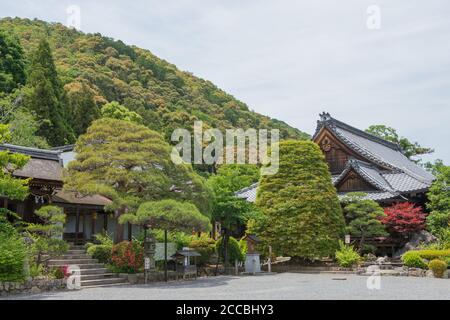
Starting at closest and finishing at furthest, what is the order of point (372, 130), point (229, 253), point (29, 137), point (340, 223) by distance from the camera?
point (229, 253)
point (340, 223)
point (29, 137)
point (372, 130)

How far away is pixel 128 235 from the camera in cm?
2417

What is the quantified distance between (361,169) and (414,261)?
9925 mm

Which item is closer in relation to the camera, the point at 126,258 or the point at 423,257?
the point at 126,258

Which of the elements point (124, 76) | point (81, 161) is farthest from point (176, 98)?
point (81, 161)

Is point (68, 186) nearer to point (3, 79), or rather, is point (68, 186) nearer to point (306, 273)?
point (306, 273)

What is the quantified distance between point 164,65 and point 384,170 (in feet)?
185

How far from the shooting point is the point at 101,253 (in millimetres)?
18703

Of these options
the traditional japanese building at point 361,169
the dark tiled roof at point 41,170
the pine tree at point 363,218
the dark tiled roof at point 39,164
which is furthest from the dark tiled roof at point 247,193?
the dark tiled roof at point 41,170

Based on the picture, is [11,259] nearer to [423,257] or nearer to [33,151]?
[33,151]

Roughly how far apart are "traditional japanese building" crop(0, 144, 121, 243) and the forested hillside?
A: 442 inches

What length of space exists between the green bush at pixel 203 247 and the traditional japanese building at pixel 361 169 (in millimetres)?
9599

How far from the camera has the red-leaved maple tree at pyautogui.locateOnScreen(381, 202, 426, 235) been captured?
1045 inches

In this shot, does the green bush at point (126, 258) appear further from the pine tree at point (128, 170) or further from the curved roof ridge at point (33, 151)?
the curved roof ridge at point (33, 151)

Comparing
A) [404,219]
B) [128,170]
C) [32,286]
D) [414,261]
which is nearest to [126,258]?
[128,170]
